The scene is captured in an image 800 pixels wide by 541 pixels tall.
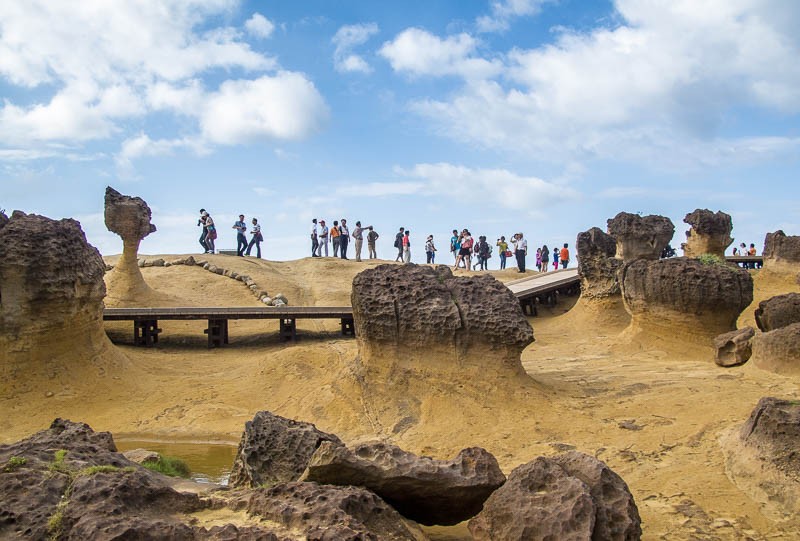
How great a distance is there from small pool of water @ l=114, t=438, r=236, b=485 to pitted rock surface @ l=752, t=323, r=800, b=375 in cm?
598

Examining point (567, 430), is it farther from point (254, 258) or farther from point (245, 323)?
point (254, 258)

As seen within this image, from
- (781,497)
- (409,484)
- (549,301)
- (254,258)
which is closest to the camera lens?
(409,484)

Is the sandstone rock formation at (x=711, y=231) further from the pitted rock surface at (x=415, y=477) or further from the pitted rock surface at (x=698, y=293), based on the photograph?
the pitted rock surface at (x=415, y=477)

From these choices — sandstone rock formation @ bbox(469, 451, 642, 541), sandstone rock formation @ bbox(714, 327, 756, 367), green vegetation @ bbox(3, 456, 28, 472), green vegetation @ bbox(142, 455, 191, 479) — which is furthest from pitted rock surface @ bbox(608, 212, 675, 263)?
green vegetation @ bbox(3, 456, 28, 472)

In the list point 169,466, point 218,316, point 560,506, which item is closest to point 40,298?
point 218,316

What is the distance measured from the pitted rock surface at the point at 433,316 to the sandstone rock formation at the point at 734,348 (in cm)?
268

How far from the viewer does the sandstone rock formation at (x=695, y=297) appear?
971cm

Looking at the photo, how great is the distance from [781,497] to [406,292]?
4476 mm

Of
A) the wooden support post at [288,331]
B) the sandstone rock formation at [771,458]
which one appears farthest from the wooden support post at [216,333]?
the sandstone rock formation at [771,458]

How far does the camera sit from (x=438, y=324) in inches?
308

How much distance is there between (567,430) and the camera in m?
6.59

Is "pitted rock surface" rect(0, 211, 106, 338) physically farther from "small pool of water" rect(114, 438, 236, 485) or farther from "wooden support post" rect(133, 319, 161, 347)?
"wooden support post" rect(133, 319, 161, 347)

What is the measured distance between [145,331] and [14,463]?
9534 millimetres

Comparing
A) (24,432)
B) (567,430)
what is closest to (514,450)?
(567,430)
